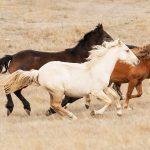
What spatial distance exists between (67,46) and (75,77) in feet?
57.0

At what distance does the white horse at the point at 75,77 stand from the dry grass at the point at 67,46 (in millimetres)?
484

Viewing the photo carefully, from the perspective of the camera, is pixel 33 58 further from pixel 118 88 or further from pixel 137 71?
pixel 118 88

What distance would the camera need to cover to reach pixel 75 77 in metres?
11.4

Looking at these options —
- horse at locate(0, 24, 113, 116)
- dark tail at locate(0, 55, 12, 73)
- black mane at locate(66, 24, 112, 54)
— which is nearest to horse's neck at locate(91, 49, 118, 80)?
horse at locate(0, 24, 113, 116)

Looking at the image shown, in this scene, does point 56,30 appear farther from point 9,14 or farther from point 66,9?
point 66,9

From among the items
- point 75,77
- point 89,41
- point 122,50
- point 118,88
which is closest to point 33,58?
point 89,41

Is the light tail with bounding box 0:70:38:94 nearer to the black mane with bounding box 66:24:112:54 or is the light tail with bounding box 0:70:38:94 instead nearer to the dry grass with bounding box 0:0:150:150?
the dry grass with bounding box 0:0:150:150

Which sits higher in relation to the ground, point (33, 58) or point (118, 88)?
point (33, 58)

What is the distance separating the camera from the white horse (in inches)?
445

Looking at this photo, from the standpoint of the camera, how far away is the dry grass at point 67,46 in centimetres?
852

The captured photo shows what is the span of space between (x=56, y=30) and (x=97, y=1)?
16407mm

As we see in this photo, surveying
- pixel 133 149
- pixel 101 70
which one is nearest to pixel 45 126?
pixel 101 70

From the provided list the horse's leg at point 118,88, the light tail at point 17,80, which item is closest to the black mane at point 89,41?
the horse's leg at point 118,88

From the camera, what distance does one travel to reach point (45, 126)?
10.2m
